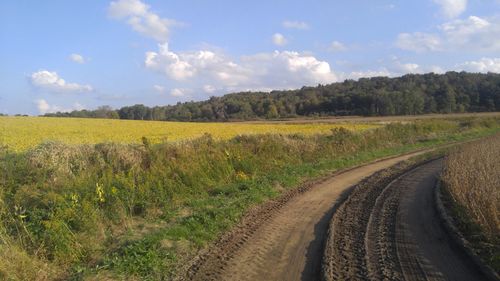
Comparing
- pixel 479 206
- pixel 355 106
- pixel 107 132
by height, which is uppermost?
pixel 355 106

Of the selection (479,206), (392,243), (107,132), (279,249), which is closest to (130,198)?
(279,249)

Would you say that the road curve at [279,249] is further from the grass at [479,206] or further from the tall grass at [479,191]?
the tall grass at [479,191]

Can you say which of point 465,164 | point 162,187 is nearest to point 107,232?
point 162,187

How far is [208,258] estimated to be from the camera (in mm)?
7352

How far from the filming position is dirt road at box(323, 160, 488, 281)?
247 inches

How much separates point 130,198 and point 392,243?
7.02m

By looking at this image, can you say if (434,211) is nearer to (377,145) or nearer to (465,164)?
(465,164)

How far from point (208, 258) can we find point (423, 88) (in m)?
115

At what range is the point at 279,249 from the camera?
7672 mm

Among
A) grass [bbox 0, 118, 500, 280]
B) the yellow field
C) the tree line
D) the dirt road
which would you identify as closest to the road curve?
the dirt road

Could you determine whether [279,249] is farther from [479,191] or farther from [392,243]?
[479,191]

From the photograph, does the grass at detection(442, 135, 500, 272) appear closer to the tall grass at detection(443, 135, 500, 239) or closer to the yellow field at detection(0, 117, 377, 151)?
the tall grass at detection(443, 135, 500, 239)

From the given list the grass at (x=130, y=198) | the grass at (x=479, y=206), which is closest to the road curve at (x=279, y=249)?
the grass at (x=130, y=198)

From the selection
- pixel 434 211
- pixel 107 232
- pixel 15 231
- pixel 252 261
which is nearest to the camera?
pixel 252 261
